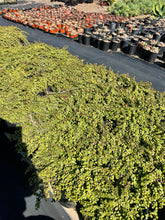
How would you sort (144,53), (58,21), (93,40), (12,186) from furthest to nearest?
(58,21), (93,40), (144,53), (12,186)

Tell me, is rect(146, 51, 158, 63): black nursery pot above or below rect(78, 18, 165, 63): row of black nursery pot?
below

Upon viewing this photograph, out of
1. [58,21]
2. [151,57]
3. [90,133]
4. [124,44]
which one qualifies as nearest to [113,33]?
[124,44]

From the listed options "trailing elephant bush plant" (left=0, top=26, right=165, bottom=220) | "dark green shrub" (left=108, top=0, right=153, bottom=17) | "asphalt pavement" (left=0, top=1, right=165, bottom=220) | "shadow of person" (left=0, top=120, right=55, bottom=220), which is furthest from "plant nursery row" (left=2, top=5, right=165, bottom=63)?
"shadow of person" (left=0, top=120, right=55, bottom=220)

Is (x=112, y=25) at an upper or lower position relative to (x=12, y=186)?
upper

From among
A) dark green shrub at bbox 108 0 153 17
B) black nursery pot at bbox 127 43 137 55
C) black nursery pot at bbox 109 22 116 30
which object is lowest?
black nursery pot at bbox 127 43 137 55

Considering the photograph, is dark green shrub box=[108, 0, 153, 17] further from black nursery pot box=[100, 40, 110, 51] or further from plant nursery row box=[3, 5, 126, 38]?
black nursery pot box=[100, 40, 110, 51]

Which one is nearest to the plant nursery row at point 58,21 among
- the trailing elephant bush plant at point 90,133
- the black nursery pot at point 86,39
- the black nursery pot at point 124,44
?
the black nursery pot at point 86,39

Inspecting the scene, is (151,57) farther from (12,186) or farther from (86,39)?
(12,186)
